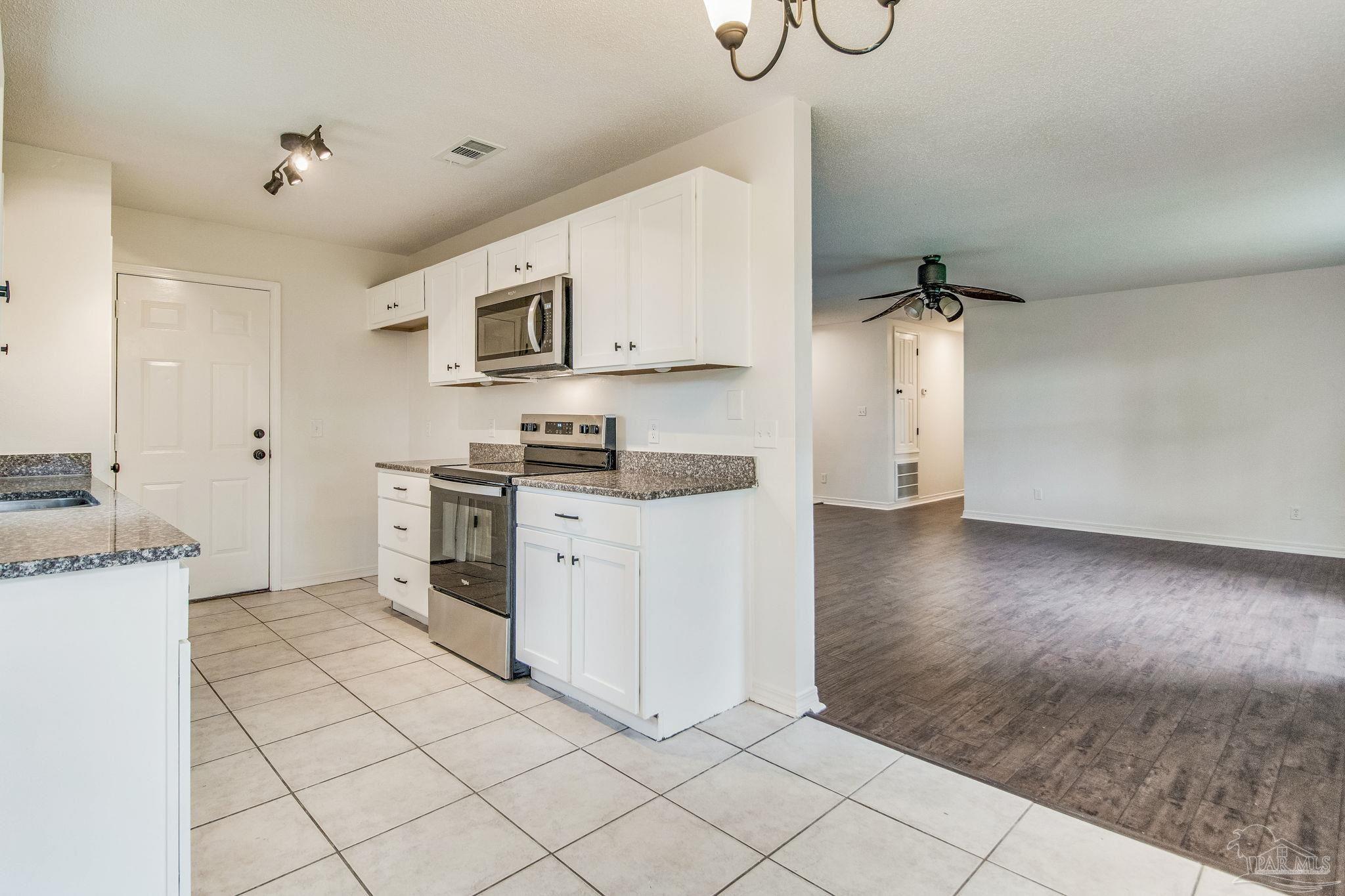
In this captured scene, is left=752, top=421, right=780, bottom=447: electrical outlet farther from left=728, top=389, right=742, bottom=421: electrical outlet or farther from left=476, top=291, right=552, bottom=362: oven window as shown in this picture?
left=476, top=291, right=552, bottom=362: oven window

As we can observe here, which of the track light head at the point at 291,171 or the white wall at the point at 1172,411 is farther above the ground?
the track light head at the point at 291,171

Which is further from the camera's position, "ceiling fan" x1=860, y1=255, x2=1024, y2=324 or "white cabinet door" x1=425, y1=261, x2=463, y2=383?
"ceiling fan" x1=860, y1=255, x2=1024, y2=324

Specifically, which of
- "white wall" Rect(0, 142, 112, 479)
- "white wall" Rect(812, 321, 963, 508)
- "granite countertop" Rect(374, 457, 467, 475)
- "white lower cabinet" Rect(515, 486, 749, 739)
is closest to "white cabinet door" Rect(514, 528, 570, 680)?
"white lower cabinet" Rect(515, 486, 749, 739)

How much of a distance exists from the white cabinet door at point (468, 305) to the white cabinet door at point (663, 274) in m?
1.27

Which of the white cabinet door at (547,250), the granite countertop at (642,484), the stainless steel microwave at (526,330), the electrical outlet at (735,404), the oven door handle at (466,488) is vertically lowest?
the oven door handle at (466,488)

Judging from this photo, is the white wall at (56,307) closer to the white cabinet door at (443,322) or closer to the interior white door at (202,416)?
the interior white door at (202,416)

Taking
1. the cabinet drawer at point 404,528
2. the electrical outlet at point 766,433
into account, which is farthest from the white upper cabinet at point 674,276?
the cabinet drawer at point 404,528

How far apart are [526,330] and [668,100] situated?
1.23 metres

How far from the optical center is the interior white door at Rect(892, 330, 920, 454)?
327 inches

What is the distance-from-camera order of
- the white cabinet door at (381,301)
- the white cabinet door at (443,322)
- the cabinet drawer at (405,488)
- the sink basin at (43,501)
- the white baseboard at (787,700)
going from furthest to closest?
the white cabinet door at (381,301) → the white cabinet door at (443,322) → the cabinet drawer at (405,488) → the white baseboard at (787,700) → the sink basin at (43,501)

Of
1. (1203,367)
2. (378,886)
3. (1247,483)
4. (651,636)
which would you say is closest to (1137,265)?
(1203,367)

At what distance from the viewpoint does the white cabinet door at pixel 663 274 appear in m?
2.61

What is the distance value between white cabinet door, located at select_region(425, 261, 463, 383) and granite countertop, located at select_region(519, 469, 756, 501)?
4.28 feet

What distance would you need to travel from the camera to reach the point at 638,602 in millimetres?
2369
